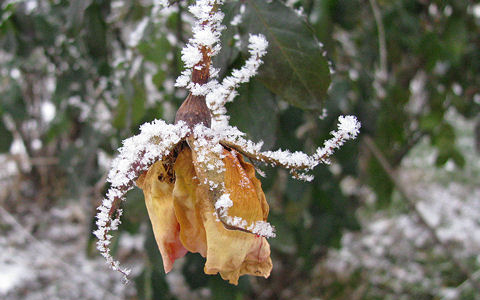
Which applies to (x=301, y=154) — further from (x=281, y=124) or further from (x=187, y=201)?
(x=281, y=124)

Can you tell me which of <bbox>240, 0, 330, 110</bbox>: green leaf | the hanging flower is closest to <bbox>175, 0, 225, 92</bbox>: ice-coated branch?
the hanging flower

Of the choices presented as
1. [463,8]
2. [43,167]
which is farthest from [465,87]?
[43,167]

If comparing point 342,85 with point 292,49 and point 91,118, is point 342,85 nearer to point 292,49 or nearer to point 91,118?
point 292,49

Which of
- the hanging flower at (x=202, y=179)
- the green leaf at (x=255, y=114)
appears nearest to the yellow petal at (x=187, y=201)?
the hanging flower at (x=202, y=179)

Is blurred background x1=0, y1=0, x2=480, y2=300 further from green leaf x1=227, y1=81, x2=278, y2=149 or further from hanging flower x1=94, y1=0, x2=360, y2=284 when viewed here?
hanging flower x1=94, y1=0, x2=360, y2=284

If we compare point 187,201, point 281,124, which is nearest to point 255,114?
point 187,201
